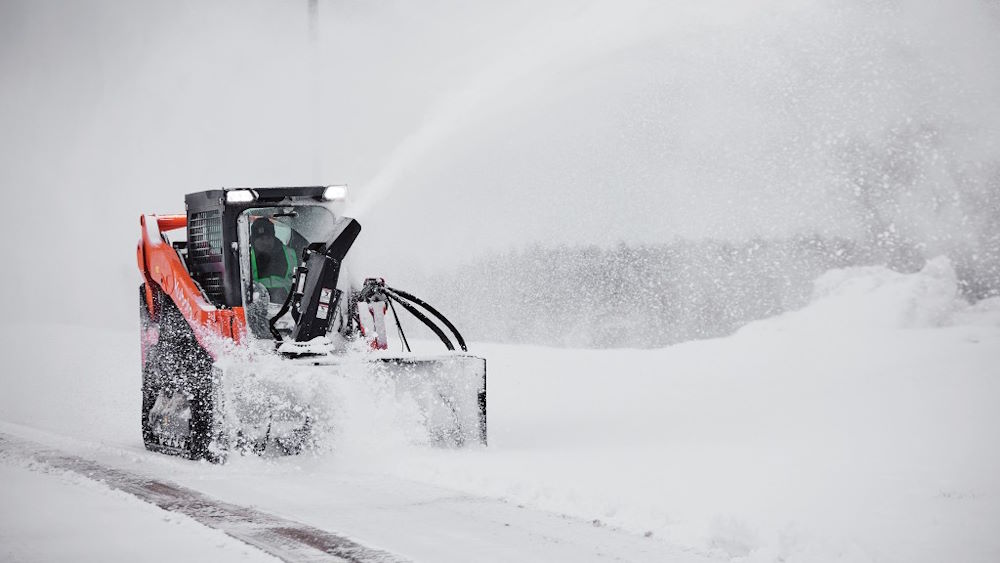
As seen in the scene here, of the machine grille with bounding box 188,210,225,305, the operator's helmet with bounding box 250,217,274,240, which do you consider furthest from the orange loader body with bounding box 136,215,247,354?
the operator's helmet with bounding box 250,217,274,240

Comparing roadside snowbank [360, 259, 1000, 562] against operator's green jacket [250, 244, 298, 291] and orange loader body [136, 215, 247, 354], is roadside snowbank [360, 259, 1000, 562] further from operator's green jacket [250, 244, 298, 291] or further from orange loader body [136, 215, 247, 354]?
operator's green jacket [250, 244, 298, 291]

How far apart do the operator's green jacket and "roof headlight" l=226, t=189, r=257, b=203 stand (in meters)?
0.44

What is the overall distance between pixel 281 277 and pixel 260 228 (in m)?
0.41

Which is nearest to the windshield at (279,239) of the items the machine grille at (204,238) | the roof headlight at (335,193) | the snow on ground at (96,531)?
the roof headlight at (335,193)

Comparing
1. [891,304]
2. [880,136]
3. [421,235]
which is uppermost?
[880,136]

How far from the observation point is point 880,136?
64.4ft

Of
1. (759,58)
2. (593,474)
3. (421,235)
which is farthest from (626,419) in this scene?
(759,58)

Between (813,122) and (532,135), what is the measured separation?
547cm

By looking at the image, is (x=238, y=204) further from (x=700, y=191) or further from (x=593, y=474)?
(x=700, y=191)

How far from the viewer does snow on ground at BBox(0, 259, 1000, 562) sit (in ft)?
15.5

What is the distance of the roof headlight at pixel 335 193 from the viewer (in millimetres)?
7633

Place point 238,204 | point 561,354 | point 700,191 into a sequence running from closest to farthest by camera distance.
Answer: point 238,204
point 561,354
point 700,191

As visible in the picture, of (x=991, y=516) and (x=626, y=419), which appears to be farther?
(x=626, y=419)

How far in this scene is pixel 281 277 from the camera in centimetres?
778
